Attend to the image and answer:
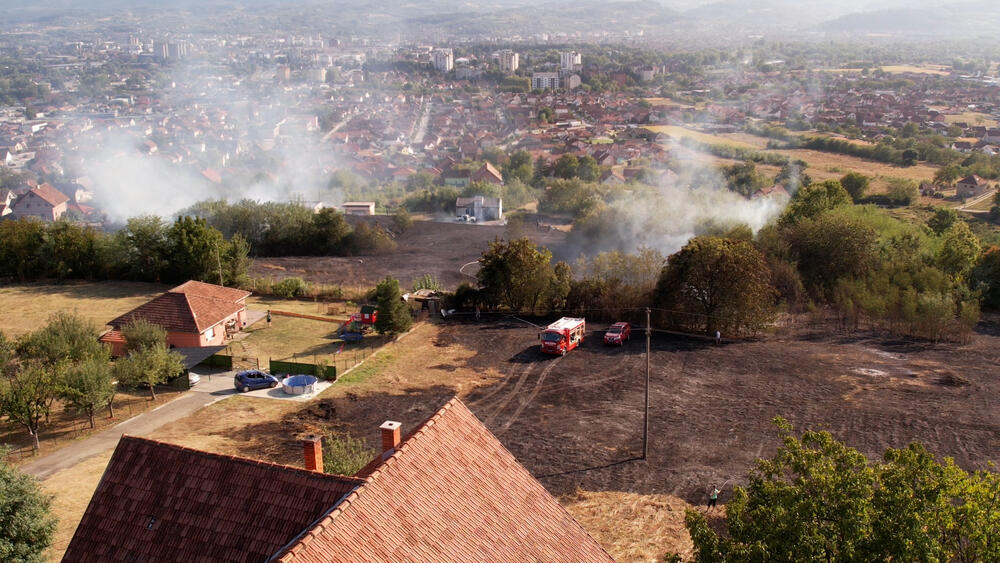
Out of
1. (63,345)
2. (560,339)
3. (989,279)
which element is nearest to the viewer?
(63,345)

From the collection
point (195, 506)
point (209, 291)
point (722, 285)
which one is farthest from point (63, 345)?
point (722, 285)

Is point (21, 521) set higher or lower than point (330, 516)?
→ lower

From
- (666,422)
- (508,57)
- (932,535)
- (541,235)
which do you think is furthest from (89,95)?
(932,535)

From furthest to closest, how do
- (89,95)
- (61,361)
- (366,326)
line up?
(89,95)
(366,326)
(61,361)

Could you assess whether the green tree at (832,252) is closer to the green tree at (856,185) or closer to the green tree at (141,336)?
the green tree at (141,336)

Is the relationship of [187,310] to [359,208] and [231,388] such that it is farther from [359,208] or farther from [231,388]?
[359,208]

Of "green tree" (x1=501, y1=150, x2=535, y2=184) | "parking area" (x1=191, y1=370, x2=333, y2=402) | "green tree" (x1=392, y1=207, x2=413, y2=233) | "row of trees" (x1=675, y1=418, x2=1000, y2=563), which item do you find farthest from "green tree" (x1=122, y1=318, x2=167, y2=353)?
"green tree" (x1=501, y1=150, x2=535, y2=184)

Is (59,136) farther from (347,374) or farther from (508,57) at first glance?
(347,374)

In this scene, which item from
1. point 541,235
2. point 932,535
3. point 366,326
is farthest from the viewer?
point 541,235
